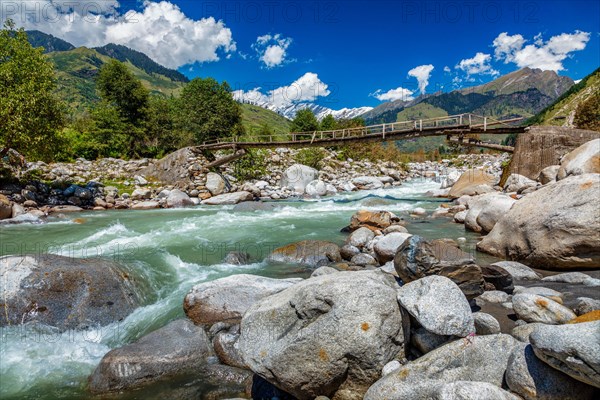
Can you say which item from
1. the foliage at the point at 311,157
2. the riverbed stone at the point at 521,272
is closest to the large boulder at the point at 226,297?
the riverbed stone at the point at 521,272

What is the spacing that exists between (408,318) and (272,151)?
38.8 metres

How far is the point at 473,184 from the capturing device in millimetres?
22062

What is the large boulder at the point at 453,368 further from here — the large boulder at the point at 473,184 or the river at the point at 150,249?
the large boulder at the point at 473,184

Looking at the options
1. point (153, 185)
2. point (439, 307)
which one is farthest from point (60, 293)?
point (153, 185)

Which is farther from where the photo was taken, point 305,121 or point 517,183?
point 305,121

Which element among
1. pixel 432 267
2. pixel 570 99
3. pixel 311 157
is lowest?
pixel 432 267

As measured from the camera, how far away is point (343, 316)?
13.3ft

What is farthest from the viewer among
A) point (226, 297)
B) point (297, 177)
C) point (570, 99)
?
point (570, 99)

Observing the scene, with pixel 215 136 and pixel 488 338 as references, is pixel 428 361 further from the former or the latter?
pixel 215 136

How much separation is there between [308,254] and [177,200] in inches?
653

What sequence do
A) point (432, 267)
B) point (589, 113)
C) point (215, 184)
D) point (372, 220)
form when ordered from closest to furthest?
point (432, 267), point (372, 220), point (215, 184), point (589, 113)

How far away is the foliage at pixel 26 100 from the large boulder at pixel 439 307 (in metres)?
21.9

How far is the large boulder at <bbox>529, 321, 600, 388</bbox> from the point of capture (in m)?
2.67

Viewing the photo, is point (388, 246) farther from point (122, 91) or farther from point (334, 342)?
point (122, 91)
